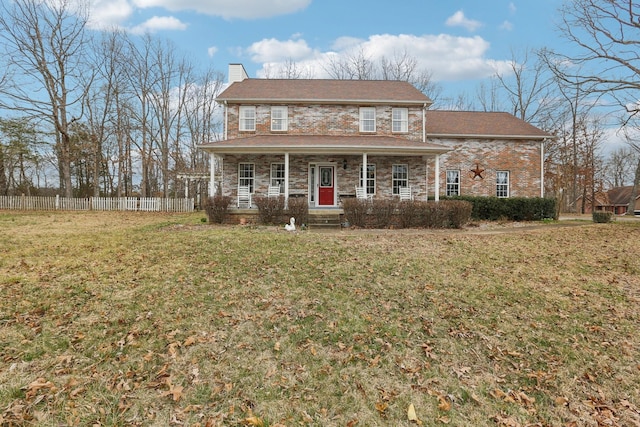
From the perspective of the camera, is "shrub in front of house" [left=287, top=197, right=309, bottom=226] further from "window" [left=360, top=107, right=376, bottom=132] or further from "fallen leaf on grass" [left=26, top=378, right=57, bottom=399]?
"fallen leaf on grass" [left=26, top=378, right=57, bottom=399]

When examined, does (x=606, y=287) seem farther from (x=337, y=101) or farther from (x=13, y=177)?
(x=13, y=177)

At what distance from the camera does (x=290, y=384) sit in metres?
3.37

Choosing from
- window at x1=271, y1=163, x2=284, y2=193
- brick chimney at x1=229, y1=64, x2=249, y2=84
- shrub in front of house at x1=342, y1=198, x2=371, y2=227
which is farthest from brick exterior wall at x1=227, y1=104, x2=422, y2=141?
shrub in front of house at x1=342, y1=198, x2=371, y2=227

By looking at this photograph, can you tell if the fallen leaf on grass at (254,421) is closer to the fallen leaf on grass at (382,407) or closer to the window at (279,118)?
the fallen leaf on grass at (382,407)

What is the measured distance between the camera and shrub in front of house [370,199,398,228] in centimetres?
1212

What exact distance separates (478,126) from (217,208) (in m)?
15.4

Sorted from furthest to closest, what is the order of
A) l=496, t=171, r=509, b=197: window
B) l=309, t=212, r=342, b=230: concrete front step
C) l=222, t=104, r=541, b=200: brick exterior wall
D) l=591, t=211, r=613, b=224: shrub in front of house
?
l=496, t=171, r=509, b=197: window → l=222, t=104, r=541, b=200: brick exterior wall → l=591, t=211, r=613, b=224: shrub in front of house → l=309, t=212, r=342, b=230: concrete front step

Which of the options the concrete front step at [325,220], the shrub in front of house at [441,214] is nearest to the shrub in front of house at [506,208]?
the shrub in front of house at [441,214]

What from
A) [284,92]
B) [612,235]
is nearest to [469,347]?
[612,235]

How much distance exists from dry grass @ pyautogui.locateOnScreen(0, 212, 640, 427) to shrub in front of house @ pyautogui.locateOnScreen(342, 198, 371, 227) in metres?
4.81

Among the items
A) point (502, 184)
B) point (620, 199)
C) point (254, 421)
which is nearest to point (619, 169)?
point (620, 199)

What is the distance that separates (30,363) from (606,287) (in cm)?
869

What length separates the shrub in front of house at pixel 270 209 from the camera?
Result: 12.6 meters

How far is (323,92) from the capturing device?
17344 millimetres
